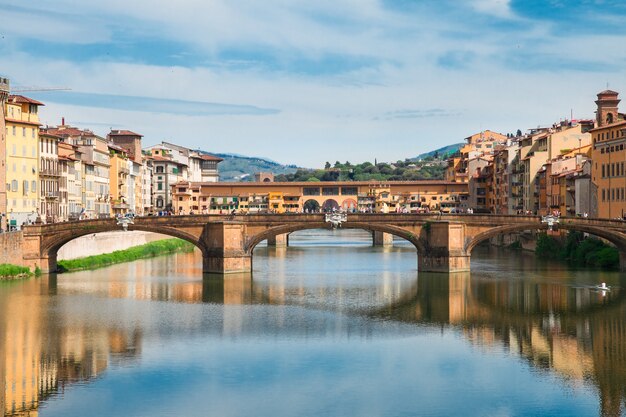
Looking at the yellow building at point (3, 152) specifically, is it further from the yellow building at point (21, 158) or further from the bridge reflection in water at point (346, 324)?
the bridge reflection in water at point (346, 324)

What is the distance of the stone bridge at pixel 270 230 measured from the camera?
75375mm

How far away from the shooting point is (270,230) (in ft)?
257

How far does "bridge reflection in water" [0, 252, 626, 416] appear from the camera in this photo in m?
40.3

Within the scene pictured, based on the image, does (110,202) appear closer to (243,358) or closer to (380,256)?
(380,256)

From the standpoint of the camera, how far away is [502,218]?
252ft

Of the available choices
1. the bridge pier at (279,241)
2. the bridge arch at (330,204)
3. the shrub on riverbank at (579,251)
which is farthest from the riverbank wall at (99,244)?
the bridge arch at (330,204)

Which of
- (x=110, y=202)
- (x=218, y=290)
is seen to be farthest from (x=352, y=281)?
(x=110, y=202)

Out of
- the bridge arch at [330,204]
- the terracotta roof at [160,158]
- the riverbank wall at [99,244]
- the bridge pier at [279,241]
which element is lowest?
the bridge pier at [279,241]

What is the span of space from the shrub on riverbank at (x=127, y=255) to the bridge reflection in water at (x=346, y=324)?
9.26 meters

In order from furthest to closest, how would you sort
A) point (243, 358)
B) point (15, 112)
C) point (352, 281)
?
point (15, 112), point (352, 281), point (243, 358)

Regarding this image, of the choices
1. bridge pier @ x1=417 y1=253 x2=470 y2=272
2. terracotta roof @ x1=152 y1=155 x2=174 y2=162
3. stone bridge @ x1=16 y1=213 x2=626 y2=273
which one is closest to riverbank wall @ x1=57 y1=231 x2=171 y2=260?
stone bridge @ x1=16 y1=213 x2=626 y2=273

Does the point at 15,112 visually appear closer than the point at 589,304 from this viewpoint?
No

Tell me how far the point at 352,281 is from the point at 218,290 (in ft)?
35.4

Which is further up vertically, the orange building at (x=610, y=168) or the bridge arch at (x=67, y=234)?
the orange building at (x=610, y=168)
